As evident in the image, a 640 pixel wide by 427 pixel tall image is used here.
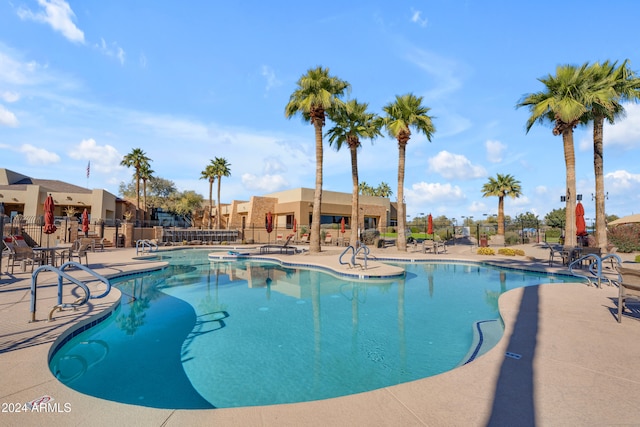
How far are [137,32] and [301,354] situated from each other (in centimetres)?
1119

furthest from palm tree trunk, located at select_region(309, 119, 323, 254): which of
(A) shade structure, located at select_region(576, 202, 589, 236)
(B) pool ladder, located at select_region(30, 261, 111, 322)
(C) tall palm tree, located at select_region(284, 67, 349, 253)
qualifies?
(B) pool ladder, located at select_region(30, 261, 111, 322)

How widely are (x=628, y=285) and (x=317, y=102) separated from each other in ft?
49.2

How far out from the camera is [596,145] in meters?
16.0

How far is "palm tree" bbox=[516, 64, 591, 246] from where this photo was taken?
1445cm

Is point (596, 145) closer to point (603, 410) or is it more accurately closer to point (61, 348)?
point (603, 410)

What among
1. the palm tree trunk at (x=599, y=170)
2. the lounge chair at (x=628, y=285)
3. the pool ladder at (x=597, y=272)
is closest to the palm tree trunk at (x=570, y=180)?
the palm tree trunk at (x=599, y=170)

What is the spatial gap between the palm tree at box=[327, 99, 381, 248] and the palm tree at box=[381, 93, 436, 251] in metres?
1.46

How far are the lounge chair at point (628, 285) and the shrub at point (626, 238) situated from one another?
1995 centimetres

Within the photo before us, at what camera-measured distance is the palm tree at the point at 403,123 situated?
19.6 meters

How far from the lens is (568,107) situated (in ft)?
47.0

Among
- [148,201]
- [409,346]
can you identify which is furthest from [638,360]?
[148,201]

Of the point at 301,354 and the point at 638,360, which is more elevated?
the point at 638,360

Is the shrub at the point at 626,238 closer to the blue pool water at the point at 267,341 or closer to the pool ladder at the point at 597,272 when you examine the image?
the pool ladder at the point at 597,272

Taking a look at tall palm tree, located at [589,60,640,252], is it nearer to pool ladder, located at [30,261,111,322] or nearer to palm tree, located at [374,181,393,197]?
pool ladder, located at [30,261,111,322]
